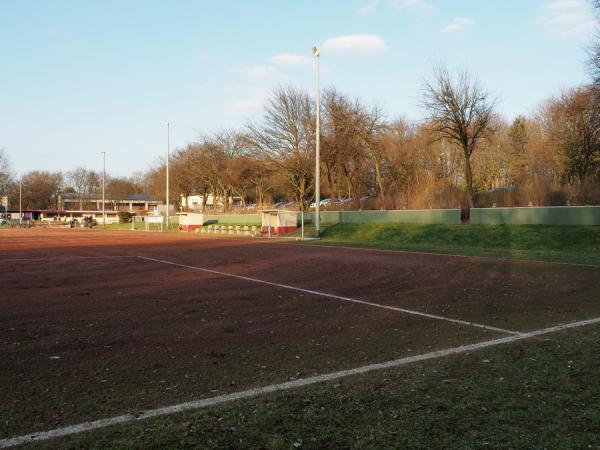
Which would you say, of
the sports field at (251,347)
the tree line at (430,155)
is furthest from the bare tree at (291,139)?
the sports field at (251,347)

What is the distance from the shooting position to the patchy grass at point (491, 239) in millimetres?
19547

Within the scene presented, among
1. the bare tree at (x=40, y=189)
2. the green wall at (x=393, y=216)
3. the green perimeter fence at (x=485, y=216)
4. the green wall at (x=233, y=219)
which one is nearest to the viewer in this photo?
the green perimeter fence at (x=485, y=216)

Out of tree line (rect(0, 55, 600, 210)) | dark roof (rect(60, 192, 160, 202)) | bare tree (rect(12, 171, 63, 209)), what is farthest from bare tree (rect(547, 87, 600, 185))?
bare tree (rect(12, 171, 63, 209))

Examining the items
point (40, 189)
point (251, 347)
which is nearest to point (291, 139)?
point (251, 347)

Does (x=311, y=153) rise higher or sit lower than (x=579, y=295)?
higher

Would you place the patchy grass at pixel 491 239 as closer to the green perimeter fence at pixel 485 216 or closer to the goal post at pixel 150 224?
the green perimeter fence at pixel 485 216

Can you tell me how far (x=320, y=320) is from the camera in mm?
7715

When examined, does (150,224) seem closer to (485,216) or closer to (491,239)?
(485,216)

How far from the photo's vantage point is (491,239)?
2583 cm

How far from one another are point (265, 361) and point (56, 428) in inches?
90.0

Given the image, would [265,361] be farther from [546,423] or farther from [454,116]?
[454,116]

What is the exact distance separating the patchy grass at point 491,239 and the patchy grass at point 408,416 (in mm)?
12906

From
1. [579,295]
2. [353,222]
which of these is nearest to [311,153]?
[353,222]

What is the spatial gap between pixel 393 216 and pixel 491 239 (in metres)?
11.3
